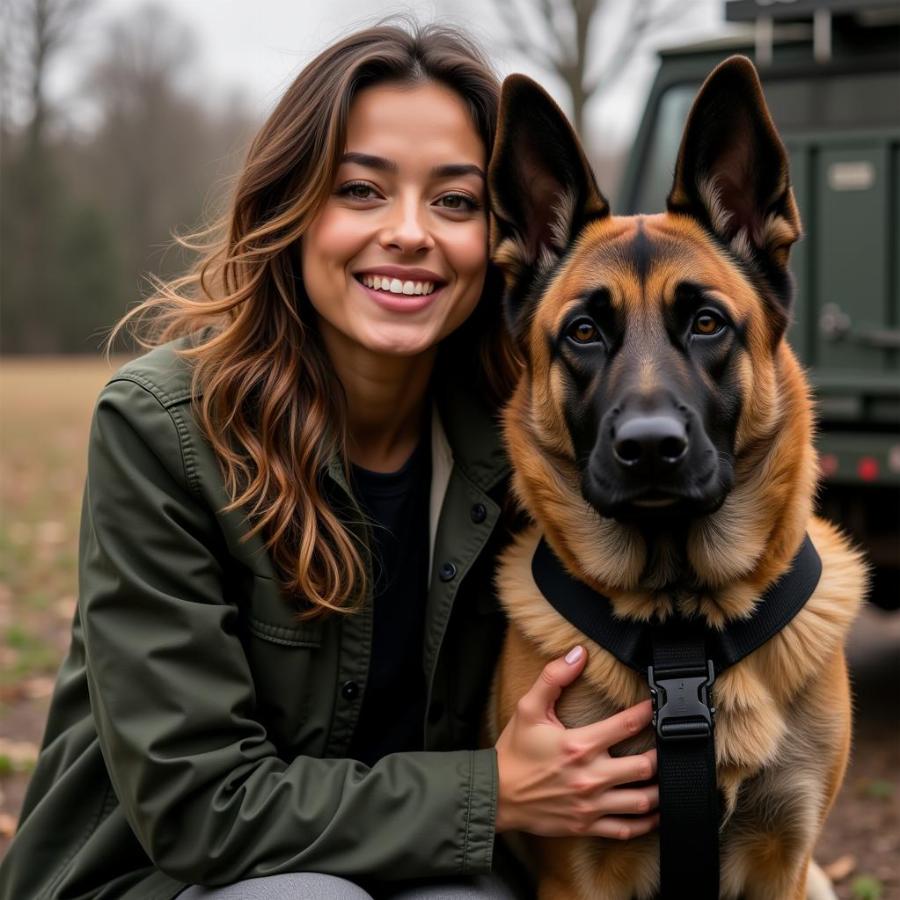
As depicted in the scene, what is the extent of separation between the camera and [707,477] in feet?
6.67

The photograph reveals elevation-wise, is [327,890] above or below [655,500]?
below

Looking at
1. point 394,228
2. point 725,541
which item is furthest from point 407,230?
point 725,541

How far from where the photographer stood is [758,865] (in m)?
2.24

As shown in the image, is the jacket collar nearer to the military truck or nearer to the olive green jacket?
the olive green jacket

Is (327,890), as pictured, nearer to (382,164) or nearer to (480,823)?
A: (480,823)

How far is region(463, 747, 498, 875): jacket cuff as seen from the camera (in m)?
2.12

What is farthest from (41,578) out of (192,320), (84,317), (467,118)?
(84,317)

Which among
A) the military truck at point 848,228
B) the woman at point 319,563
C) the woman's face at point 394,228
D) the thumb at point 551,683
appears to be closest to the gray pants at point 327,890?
the woman at point 319,563

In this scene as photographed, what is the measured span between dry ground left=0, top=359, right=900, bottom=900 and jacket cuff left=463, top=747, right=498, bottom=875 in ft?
4.49

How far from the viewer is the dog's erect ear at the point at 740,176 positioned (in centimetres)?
220

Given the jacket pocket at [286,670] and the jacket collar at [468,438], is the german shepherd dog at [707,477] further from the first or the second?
the jacket pocket at [286,670]

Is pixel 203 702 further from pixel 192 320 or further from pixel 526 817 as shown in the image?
pixel 192 320

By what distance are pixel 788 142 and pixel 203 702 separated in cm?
343

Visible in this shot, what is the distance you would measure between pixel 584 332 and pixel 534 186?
0.37 metres
